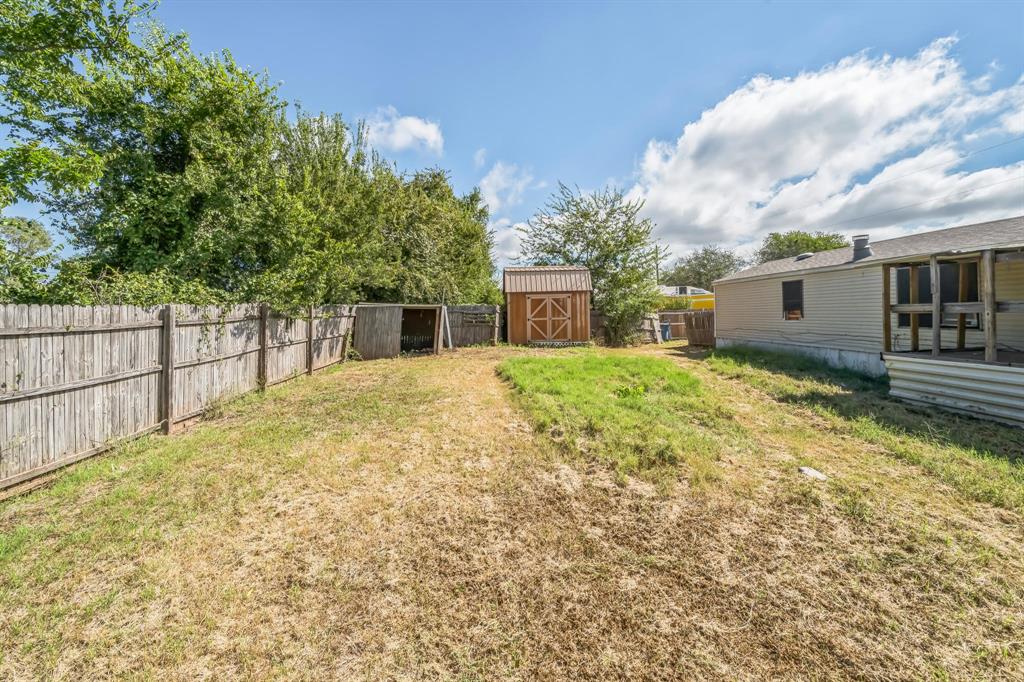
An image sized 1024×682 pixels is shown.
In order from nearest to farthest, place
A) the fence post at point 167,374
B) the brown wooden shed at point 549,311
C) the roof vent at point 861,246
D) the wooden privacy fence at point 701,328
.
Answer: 1. the fence post at point 167,374
2. the roof vent at point 861,246
3. the brown wooden shed at point 549,311
4. the wooden privacy fence at point 701,328

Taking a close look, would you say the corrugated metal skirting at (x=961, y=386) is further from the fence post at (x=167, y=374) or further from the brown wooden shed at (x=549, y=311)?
the fence post at (x=167, y=374)

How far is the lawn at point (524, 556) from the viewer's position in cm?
208

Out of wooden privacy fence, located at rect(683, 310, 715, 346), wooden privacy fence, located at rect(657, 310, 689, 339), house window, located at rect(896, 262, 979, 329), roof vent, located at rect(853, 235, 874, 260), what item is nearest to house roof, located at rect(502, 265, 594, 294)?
wooden privacy fence, located at rect(683, 310, 715, 346)

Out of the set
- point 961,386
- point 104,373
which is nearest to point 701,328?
point 961,386

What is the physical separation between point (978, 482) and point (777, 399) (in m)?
3.40

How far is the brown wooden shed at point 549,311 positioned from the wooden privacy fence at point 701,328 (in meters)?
5.39

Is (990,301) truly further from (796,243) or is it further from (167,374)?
(796,243)

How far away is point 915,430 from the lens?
17.8ft

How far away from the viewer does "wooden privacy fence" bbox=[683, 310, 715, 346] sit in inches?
693

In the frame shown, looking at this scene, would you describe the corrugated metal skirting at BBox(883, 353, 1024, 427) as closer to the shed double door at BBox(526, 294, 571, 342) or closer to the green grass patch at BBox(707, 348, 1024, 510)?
the green grass patch at BBox(707, 348, 1024, 510)

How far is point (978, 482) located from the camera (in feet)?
12.5

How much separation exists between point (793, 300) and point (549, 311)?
8253 mm

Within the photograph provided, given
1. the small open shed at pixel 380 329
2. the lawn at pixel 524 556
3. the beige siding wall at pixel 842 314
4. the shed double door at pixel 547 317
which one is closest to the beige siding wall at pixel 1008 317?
the beige siding wall at pixel 842 314

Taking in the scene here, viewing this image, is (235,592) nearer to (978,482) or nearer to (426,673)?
(426,673)
